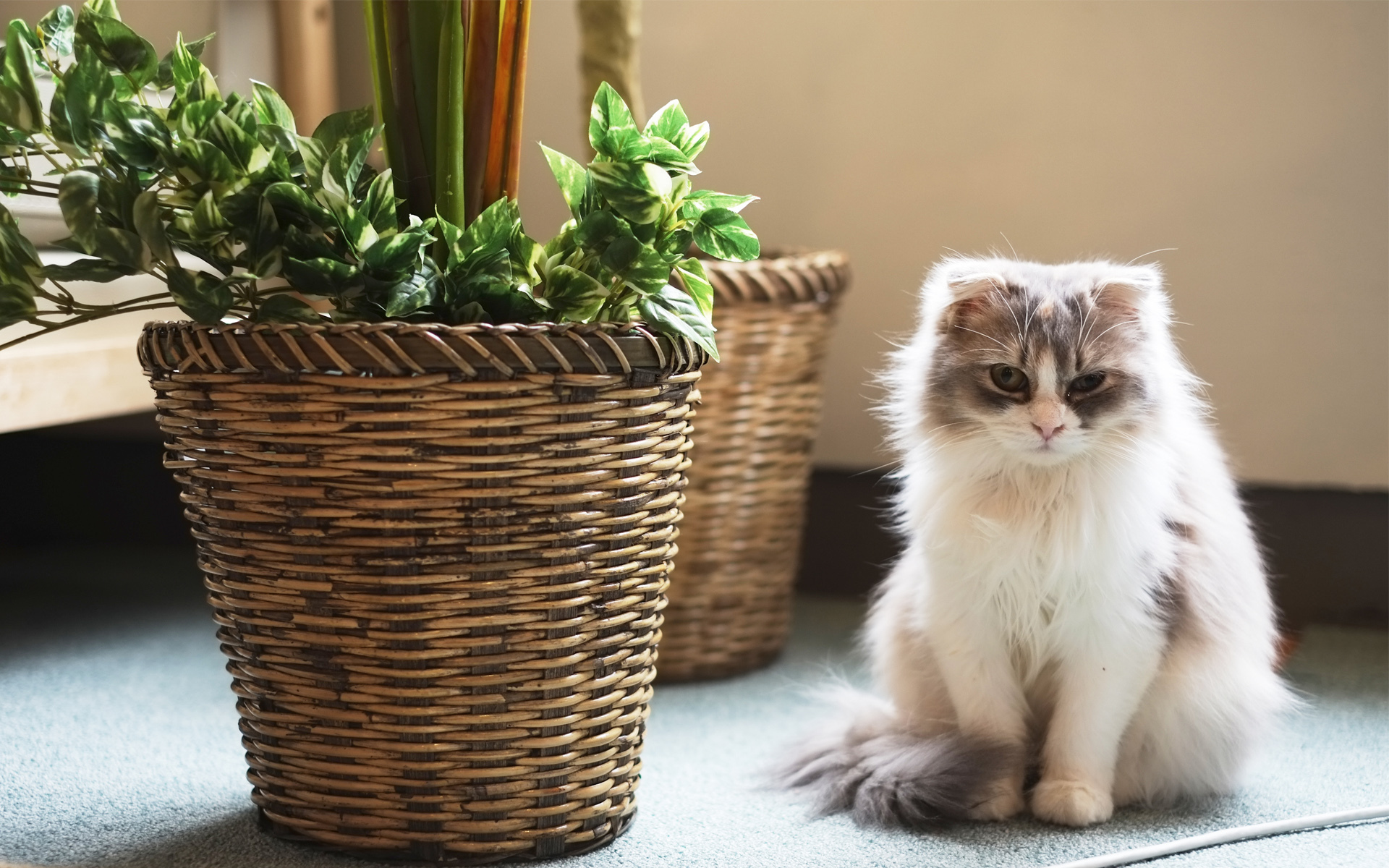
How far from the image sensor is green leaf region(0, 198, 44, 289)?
99cm

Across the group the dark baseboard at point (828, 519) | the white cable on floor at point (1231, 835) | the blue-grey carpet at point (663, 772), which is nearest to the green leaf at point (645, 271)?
the blue-grey carpet at point (663, 772)

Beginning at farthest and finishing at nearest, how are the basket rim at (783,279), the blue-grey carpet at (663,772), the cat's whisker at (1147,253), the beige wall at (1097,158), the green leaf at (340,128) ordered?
1. the beige wall at (1097,158)
2. the cat's whisker at (1147,253)
3. the basket rim at (783,279)
4. the blue-grey carpet at (663,772)
5. the green leaf at (340,128)

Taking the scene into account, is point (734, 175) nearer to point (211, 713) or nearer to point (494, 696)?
point (211, 713)

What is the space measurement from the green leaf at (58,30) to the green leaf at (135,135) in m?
0.18

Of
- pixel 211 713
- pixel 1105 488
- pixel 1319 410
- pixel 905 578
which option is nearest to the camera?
pixel 1105 488

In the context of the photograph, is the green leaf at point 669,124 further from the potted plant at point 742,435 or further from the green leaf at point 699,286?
the potted plant at point 742,435

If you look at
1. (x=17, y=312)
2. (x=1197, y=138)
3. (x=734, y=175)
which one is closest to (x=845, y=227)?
(x=734, y=175)

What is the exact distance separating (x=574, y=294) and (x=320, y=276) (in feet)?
0.71

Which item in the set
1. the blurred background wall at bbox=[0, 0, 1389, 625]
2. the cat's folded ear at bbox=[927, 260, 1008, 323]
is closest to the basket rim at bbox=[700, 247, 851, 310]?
the cat's folded ear at bbox=[927, 260, 1008, 323]

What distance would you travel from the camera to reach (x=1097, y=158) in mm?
2111

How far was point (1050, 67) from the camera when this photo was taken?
2.11 m

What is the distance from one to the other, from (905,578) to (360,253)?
0.73 metres

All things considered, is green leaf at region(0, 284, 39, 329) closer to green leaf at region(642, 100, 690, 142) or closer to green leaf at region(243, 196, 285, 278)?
green leaf at region(243, 196, 285, 278)

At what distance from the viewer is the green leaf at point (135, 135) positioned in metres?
0.97
